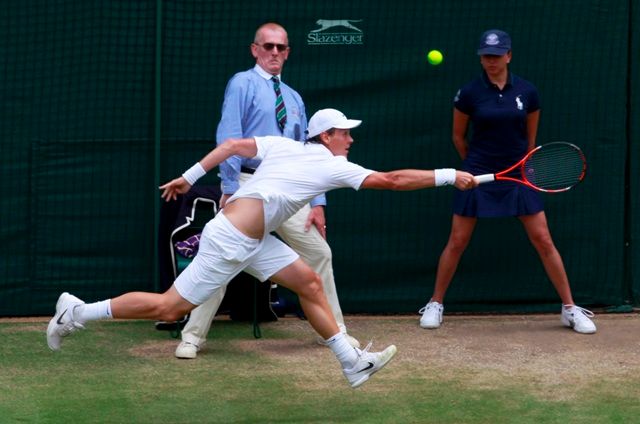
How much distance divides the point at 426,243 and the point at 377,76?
48.9 inches

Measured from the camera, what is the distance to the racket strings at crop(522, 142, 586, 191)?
817cm

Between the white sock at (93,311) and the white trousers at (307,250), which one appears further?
the white trousers at (307,250)

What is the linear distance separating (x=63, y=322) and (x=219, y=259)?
96 cm

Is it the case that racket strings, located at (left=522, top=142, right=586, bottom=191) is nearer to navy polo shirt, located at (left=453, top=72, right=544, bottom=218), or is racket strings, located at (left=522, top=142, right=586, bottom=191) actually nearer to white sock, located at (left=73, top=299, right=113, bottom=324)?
navy polo shirt, located at (left=453, top=72, right=544, bottom=218)

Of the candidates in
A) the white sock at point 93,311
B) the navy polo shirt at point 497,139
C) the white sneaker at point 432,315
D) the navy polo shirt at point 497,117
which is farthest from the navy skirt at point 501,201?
the white sock at point 93,311

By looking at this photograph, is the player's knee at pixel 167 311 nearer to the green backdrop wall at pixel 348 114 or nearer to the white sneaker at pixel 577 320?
the green backdrop wall at pixel 348 114

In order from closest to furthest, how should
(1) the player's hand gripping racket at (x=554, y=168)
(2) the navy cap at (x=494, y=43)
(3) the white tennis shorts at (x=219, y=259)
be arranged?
(3) the white tennis shorts at (x=219, y=259)
(1) the player's hand gripping racket at (x=554, y=168)
(2) the navy cap at (x=494, y=43)

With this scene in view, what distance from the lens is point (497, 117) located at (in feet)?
28.1

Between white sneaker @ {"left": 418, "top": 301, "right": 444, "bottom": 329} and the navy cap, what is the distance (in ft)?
5.77

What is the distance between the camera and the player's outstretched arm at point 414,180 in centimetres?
680

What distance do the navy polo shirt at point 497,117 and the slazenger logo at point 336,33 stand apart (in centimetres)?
94

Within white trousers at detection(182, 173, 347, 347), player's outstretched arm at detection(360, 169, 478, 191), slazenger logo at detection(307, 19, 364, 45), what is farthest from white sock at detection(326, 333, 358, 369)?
slazenger logo at detection(307, 19, 364, 45)

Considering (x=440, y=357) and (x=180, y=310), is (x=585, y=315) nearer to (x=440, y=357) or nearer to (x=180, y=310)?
(x=440, y=357)

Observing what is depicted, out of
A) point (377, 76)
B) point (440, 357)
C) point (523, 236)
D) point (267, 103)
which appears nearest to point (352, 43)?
point (377, 76)
